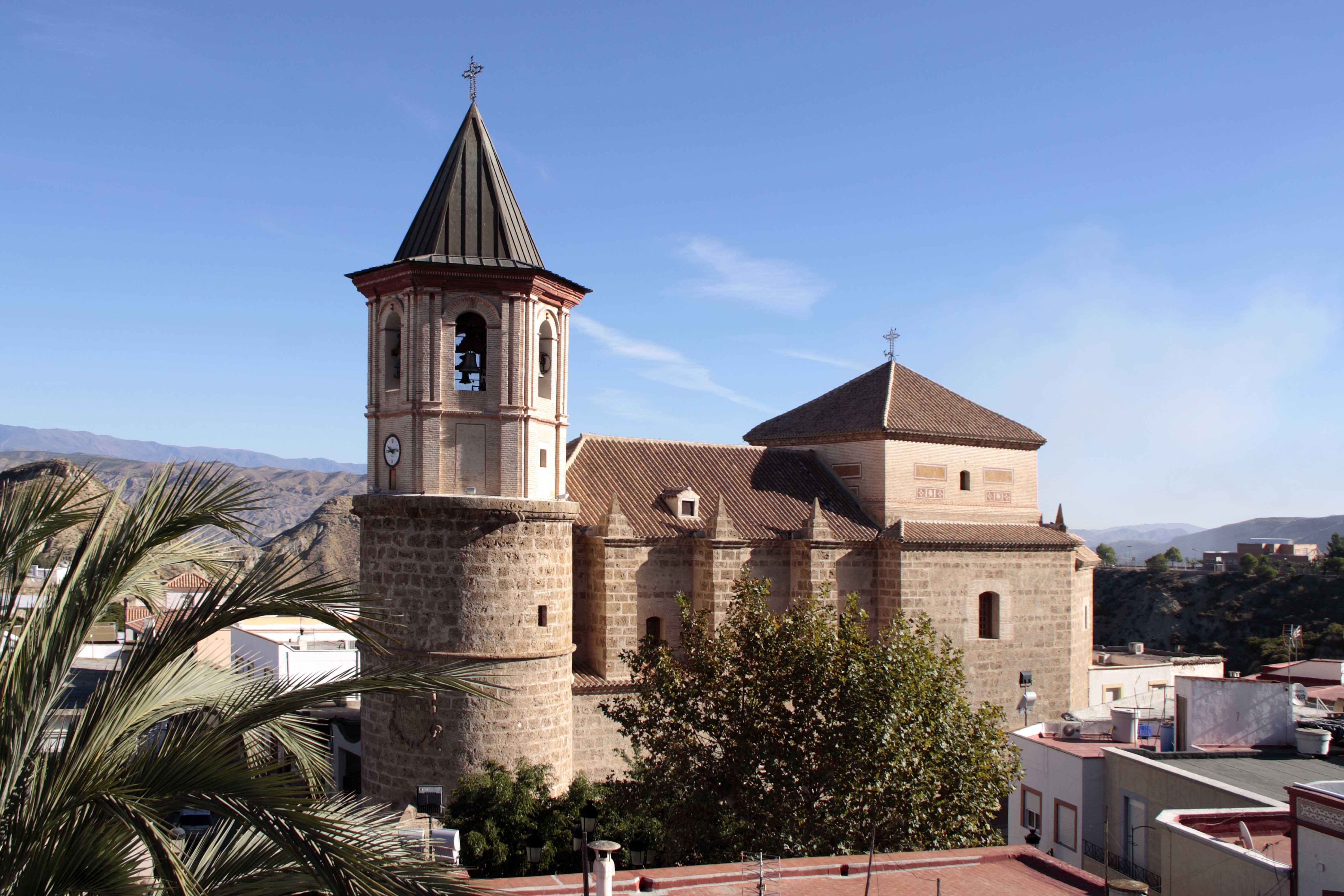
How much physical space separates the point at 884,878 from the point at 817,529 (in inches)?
451

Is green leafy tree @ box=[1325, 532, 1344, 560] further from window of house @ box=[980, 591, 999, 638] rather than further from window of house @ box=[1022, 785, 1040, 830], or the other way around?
window of house @ box=[1022, 785, 1040, 830]

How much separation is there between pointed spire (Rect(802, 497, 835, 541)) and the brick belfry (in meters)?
6.53

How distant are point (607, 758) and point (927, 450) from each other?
1131cm

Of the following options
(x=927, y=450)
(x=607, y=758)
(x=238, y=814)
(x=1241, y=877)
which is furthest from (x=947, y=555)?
(x=238, y=814)

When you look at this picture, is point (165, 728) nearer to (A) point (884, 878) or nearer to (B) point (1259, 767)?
(A) point (884, 878)

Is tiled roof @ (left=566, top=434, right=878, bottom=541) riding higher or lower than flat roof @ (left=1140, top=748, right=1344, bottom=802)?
higher

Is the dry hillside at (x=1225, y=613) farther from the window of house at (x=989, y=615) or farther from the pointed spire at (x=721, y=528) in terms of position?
the pointed spire at (x=721, y=528)

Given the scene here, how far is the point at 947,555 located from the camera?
25.2 meters

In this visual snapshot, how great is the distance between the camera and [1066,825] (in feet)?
59.5

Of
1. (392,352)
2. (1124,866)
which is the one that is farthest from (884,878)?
(392,352)

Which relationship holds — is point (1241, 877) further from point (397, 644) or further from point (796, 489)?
point (796, 489)

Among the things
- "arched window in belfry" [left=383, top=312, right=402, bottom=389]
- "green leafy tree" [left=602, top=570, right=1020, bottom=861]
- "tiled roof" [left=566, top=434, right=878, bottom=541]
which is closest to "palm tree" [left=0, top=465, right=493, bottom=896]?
"green leafy tree" [left=602, top=570, right=1020, bottom=861]

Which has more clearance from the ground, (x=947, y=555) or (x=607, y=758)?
(x=947, y=555)

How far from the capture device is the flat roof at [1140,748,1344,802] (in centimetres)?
1527
